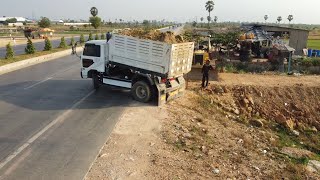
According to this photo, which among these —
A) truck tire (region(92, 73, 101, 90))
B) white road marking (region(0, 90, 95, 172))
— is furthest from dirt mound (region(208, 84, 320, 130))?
white road marking (region(0, 90, 95, 172))

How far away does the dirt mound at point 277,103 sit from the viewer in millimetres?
15602

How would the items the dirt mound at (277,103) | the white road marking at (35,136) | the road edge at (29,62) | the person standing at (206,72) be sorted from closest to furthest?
the white road marking at (35,136) < the dirt mound at (277,103) < the person standing at (206,72) < the road edge at (29,62)

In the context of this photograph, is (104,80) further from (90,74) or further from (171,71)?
(171,71)

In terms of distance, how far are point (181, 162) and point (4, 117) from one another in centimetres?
666

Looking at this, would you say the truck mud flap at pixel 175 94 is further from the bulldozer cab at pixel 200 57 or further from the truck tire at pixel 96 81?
the bulldozer cab at pixel 200 57

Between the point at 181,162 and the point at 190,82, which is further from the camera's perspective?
the point at 190,82

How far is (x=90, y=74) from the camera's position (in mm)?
15016

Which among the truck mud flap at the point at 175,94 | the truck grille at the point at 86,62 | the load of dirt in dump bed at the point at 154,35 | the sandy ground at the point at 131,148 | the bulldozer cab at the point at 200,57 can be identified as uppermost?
the load of dirt in dump bed at the point at 154,35

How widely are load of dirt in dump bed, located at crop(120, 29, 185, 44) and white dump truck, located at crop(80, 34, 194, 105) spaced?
52cm

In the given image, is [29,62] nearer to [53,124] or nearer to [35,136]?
[53,124]

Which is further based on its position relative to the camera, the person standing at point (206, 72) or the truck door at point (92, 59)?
the person standing at point (206, 72)

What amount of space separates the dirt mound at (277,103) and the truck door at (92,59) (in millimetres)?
5771

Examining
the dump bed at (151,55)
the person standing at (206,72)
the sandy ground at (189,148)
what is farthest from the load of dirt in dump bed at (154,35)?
the person standing at (206,72)

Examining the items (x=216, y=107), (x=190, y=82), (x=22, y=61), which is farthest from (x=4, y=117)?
(x=22, y=61)
